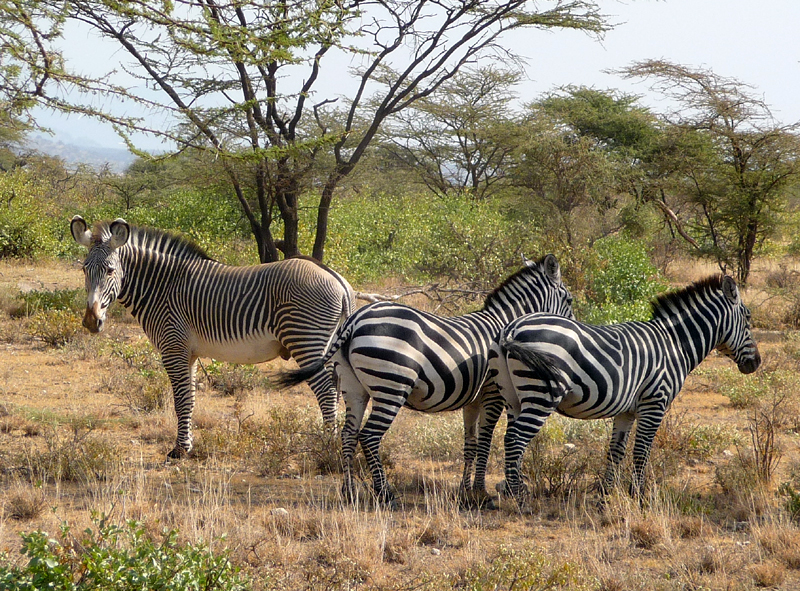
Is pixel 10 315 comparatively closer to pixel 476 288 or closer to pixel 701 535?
pixel 476 288

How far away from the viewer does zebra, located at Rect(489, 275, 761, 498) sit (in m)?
5.04

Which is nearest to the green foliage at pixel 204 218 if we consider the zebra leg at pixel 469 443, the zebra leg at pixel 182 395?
the zebra leg at pixel 182 395

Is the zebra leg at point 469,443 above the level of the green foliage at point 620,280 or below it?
below

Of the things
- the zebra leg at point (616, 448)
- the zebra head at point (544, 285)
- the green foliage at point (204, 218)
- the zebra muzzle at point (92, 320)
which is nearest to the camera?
the zebra leg at point (616, 448)

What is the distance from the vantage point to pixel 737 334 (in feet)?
→ 19.4

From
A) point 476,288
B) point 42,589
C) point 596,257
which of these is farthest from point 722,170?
point 42,589

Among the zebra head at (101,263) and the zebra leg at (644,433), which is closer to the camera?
the zebra leg at (644,433)

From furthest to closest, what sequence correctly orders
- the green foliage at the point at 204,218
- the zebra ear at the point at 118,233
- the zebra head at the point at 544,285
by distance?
the green foliage at the point at 204,218
the zebra ear at the point at 118,233
the zebra head at the point at 544,285

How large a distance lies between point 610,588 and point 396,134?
1043 inches

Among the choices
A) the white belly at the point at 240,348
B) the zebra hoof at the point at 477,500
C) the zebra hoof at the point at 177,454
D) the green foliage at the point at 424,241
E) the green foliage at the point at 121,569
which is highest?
the green foliage at the point at 424,241

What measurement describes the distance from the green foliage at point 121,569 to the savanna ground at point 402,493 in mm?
313

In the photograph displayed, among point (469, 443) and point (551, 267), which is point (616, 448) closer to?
point (469, 443)

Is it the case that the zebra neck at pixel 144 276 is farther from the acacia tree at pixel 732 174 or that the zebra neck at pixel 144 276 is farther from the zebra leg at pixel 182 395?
the acacia tree at pixel 732 174

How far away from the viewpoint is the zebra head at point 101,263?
630 centimetres
